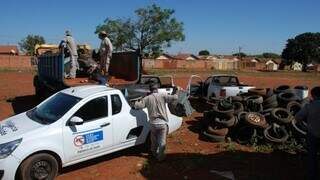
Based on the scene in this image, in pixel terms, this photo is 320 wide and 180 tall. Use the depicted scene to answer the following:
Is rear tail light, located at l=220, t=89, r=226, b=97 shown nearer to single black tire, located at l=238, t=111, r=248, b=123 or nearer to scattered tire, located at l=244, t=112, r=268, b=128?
single black tire, located at l=238, t=111, r=248, b=123

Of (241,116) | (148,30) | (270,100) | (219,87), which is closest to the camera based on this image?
(241,116)

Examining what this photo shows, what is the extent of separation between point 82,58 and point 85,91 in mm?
5815

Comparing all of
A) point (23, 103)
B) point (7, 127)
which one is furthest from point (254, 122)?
point (23, 103)

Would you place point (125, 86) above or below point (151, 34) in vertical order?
below

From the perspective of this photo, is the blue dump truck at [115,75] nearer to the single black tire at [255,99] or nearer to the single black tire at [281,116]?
the single black tire at [255,99]

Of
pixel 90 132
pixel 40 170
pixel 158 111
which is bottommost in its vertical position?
pixel 40 170

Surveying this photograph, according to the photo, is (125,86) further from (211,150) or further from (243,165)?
(243,165)

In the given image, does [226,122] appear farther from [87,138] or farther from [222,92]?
[222,92]

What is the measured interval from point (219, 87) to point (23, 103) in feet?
27.0

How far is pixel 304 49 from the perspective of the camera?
87.7 m

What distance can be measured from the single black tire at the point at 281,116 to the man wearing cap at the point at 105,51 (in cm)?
499

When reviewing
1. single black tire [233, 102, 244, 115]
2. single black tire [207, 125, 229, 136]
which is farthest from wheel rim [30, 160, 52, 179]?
single black tire [233, 102, 244, 115]

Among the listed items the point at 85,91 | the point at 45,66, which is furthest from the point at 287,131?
the point at 45,66

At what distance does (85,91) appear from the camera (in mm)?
8719
